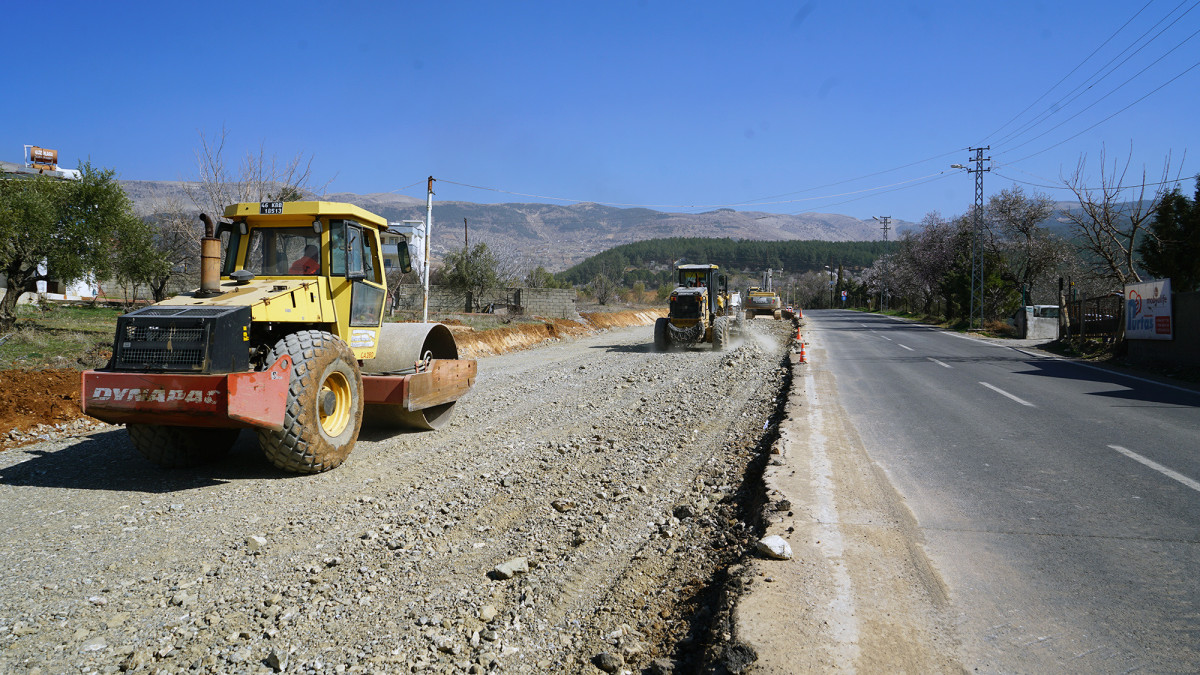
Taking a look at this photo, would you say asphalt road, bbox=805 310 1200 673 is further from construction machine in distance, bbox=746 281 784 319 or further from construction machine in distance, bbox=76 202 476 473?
construction machine in distance, bbox=746 281 784 319

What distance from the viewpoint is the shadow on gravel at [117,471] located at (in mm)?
6027

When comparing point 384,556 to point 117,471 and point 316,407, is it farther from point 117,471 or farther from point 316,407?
point 117,471

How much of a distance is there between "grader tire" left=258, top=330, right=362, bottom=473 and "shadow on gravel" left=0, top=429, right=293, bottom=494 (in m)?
0.49

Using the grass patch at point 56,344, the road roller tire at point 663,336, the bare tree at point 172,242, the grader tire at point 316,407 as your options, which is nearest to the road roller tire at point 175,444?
the grader tire at point 316,407

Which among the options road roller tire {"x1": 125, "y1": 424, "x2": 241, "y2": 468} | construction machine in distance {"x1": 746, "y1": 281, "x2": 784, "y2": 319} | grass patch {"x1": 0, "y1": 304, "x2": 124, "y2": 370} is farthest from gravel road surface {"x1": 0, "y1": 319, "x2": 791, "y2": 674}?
construction machine in distance {"x1": 746, "y1": 281, "x2": 784, "y2": 319}

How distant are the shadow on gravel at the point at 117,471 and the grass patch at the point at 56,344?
6.21m

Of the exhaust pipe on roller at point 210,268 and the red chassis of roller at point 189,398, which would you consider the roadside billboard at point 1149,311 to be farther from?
the exhaust pipe on roller at point 210,268

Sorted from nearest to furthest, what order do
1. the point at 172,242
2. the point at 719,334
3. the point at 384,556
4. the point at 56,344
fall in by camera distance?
the point at 384,556 < the point at 56,344 < the point at 719,334 < the point at 172,242

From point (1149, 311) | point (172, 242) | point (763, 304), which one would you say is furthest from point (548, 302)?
point (1149, 311)

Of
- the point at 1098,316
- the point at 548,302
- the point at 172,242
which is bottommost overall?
the point at 1098,316

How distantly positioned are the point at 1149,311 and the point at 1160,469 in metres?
12.9

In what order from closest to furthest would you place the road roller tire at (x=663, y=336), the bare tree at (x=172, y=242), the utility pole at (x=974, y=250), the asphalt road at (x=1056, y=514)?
the asphalt road at (x=1056, y=514)
the road roller tire at (x=663, y=336)
the bare tree at (x=172, y=242)
the utility pole at (x=974, y=250)

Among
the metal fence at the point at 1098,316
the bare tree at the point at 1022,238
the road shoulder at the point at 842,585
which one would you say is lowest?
the road shoulder at the point at 842,585

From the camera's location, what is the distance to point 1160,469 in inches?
249
